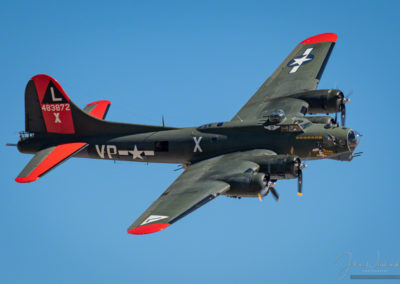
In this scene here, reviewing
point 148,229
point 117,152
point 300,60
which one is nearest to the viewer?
point 148,229

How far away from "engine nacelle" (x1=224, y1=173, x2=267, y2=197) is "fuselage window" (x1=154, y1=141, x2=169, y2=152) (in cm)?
558

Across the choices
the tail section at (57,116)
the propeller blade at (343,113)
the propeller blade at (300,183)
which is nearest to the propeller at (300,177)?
the propeller blade at (300,183)

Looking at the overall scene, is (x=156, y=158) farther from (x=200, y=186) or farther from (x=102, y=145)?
(x=200, y=186)

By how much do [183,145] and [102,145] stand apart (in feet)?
14.4

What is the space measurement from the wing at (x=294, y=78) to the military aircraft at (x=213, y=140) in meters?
0.06

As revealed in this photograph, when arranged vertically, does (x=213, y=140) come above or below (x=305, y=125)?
below

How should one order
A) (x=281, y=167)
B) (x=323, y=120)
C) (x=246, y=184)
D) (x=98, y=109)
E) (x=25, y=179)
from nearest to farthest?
(x=246, y=184) < (x=281, y=167) < (x=25, y=179) < (x=323, y=120) < (x=98, y=109)

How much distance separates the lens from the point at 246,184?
33781mm

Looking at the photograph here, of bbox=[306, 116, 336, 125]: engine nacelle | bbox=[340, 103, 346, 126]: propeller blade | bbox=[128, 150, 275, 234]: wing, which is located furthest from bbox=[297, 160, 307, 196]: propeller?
bbox=[340, 103, 346, 126]: propeller blade

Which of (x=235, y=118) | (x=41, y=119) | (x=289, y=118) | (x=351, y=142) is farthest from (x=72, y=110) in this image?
(x=351, y=142)

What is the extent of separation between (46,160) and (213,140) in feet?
26.2

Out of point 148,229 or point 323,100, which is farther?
point 323,100

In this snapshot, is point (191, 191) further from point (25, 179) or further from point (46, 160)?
point (46, 160)

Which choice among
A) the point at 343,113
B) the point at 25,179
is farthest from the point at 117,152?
the point at 343,113
